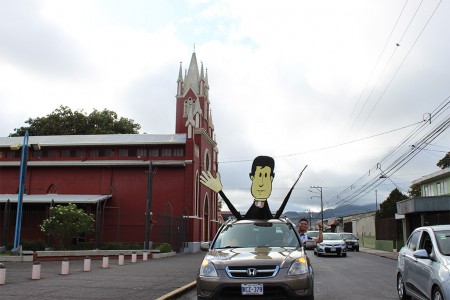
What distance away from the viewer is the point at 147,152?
39.3m

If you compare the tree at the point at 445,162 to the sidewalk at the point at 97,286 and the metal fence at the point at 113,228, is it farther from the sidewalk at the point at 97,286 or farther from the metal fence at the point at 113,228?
the sidewalk at the point at 97,286

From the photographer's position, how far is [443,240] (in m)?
7.80

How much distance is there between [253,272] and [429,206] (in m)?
24.4

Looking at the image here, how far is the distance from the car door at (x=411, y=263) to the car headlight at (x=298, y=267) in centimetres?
A: 263

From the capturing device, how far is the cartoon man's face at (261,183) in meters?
13.9

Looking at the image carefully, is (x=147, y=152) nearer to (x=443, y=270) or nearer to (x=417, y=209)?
(x=417, y=209)

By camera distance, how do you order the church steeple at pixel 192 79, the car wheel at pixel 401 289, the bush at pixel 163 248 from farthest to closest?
the church steeple at pixel 192 79
the bush at pixel 163 248
the car wheel at pixel 401 289

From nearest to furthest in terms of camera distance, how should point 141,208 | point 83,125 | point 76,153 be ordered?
point 141,208, point 76,153, point 83,125

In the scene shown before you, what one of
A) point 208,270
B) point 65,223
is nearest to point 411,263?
point 208,270

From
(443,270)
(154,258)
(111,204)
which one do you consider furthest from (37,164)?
(443,270)

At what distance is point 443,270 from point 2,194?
128ft

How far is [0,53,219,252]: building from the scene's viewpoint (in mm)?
36250

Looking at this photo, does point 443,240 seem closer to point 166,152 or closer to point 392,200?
point 166,152

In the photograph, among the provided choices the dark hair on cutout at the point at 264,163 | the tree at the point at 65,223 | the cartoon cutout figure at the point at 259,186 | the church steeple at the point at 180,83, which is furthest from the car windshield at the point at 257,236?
Result: the church steeple at the point at 180,83
